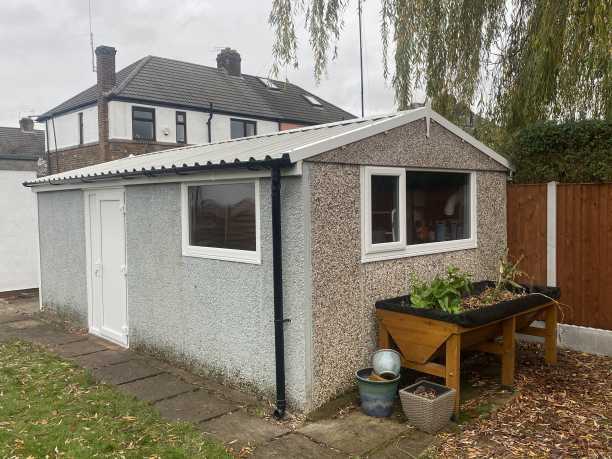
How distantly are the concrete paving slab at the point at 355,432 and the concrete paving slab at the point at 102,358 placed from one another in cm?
302

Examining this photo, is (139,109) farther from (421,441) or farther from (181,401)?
(421,441)

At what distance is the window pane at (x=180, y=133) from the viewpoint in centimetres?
2048

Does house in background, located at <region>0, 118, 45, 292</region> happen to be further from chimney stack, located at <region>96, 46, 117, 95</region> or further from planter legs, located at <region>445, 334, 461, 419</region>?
planter legs, located at <region>445, 334, 461, 419</region>

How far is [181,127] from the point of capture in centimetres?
2059

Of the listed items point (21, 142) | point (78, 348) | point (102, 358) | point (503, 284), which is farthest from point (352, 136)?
point (21, 142)

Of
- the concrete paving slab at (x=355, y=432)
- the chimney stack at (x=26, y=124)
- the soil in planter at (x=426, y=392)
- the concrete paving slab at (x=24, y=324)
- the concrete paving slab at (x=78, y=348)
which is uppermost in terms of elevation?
the chimney stack at (x=26, y=124)

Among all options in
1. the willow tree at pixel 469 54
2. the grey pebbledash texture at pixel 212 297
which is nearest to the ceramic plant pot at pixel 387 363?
the grey pebbledash texture at pixel 212 297

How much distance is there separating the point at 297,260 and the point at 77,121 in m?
18.9

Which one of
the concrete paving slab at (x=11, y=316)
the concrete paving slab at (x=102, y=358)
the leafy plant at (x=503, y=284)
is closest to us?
the leafy plant at (x=503, y=284)

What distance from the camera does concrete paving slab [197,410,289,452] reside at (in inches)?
166

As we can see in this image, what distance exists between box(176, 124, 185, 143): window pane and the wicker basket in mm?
17767

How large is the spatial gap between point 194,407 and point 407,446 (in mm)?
2042

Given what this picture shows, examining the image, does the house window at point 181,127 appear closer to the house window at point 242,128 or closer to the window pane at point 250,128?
the house window at point 242,128

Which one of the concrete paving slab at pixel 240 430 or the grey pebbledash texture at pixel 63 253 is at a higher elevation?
the grey pebbledash texture at pixel 63 253
